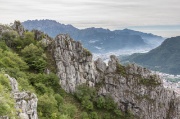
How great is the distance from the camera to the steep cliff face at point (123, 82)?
7894 centimetres

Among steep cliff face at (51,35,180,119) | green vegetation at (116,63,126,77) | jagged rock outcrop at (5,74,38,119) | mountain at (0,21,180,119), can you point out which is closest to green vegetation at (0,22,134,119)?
mountain at (0,21,180,119)

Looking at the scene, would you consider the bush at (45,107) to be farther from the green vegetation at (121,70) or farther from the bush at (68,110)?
the green vegetation at (121,70)

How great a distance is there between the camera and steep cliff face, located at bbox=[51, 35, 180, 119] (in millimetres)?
78938

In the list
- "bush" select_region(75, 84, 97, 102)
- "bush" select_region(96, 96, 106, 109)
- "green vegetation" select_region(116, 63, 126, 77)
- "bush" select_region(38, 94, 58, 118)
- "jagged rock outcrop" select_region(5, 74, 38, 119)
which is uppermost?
"jagged rock outcrop" select_region(5, 74, 38, 119)

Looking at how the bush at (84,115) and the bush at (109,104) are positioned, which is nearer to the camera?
the bush at (84,115)

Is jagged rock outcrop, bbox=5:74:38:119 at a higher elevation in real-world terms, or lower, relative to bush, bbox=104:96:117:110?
higher

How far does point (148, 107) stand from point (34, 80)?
35959mm

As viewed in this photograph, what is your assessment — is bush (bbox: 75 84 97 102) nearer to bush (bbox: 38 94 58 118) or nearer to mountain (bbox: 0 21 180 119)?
mountain (bbox: 0 21 180 119)

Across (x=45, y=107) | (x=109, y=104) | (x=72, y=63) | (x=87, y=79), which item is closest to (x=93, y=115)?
(x=109, y=104)

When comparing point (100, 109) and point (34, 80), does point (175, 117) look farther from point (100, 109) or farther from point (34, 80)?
point (34, 80)

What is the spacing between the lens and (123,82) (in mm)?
81250

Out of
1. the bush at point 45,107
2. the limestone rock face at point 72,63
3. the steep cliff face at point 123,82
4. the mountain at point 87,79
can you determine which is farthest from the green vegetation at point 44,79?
the bush at point 45,107

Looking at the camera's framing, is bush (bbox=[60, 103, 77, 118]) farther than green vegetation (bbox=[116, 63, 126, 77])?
No

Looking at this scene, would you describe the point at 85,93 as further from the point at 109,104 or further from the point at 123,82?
the point at 123,82
